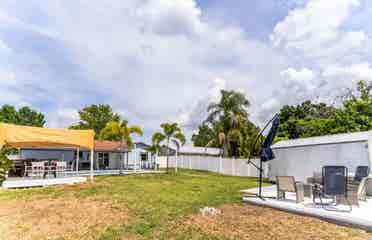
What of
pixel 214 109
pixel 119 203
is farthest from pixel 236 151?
pixel 119 203

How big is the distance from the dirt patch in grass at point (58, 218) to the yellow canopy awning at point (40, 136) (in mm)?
5021

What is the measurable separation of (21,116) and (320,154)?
52.3 m

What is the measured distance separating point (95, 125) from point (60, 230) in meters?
40.4

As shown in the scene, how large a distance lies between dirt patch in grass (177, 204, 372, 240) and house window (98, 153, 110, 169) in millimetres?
22652

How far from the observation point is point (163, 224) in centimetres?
589

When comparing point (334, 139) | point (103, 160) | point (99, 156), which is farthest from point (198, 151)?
point (334, 139)

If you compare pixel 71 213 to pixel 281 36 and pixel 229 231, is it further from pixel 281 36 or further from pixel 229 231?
pixel 281 36

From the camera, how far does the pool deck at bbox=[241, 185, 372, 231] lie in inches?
222

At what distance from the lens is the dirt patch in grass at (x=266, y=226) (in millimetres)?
5031

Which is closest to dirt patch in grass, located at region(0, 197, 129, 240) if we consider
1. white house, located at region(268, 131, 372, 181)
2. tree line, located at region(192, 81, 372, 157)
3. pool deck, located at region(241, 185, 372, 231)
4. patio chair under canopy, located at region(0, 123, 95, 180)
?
pool deck, located at region(241, 185, 372, 231)

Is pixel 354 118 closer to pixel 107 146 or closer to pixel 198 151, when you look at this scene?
pixel 198 151

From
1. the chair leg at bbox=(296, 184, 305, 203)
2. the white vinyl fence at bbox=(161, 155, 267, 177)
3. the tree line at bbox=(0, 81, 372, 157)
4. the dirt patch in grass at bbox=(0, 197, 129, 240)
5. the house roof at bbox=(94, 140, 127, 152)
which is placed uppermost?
the tree line at bbox=(0, 81, 372, 157)

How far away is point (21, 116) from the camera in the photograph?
47.0 metres

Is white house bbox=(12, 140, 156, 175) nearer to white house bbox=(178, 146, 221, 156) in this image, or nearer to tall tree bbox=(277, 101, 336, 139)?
white house bbox=(178, 146, 221, 156)
